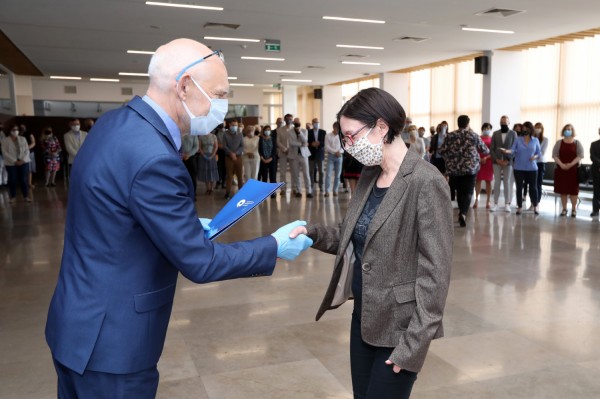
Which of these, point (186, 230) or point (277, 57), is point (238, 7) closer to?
point (277, 57)

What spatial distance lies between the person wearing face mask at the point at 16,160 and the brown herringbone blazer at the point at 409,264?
11.4 m

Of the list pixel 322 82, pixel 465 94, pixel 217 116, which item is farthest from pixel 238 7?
pixel 322 82

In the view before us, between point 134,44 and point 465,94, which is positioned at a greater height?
point 134,44

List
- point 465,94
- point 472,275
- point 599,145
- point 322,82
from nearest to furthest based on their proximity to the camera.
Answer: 1. point 472,275
2. point 599,145
3. point 465,94
4. point 322,82

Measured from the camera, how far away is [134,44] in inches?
538

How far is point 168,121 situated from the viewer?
148cm

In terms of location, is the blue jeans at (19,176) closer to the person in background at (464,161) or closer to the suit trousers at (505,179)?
the person in background at (464,161)

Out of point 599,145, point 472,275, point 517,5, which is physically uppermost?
point 517,5

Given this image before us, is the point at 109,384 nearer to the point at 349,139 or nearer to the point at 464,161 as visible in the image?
the point at 349,139

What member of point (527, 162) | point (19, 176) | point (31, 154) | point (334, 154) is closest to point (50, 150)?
point (31, 154)

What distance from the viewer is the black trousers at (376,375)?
1.70m

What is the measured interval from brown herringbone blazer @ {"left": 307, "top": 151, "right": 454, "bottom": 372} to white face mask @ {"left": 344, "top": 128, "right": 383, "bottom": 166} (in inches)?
3.9

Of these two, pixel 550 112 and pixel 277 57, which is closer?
pixel 550 112

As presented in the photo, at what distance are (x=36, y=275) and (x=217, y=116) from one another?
15.2ft
